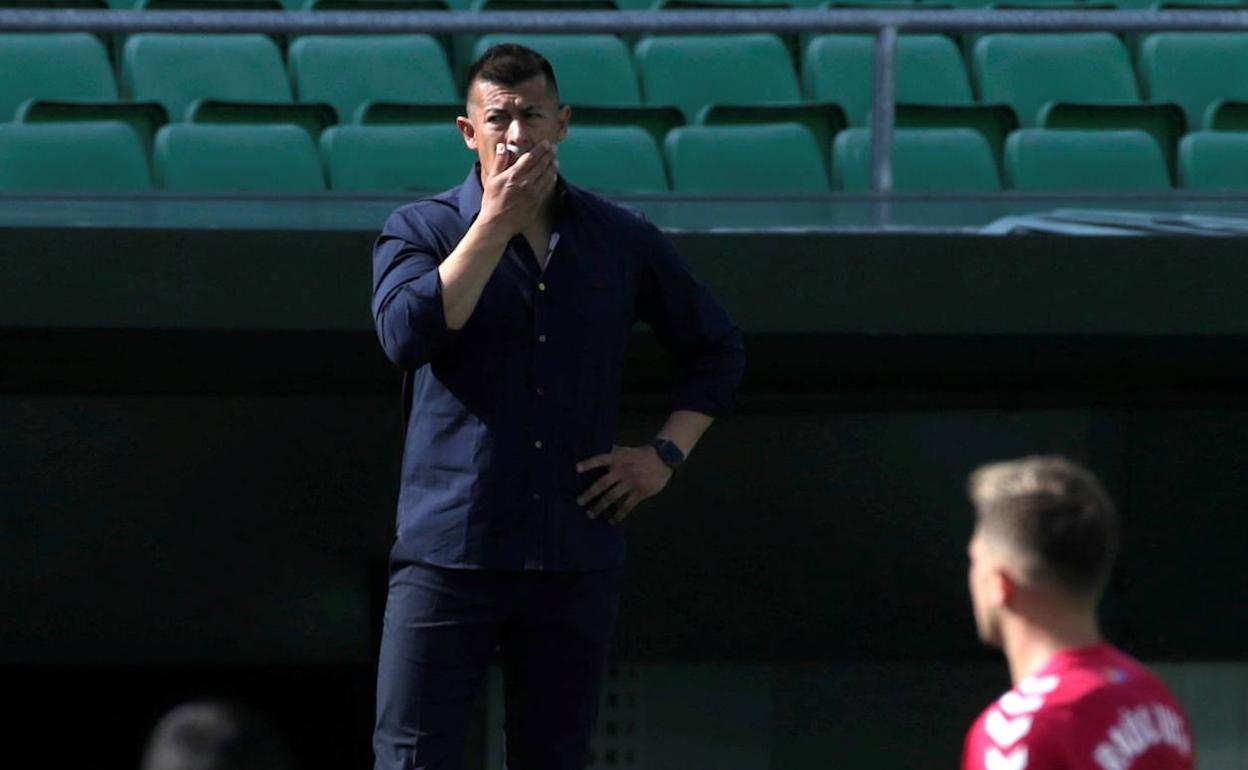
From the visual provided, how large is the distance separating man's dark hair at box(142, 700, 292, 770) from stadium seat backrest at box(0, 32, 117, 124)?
15.6ft

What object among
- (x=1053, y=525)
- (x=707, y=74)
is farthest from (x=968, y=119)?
(x=1053, y=525)

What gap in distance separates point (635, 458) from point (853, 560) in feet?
4.95

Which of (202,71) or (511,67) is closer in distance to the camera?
(511,67)

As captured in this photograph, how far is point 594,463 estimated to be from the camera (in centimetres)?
354

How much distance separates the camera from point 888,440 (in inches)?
194

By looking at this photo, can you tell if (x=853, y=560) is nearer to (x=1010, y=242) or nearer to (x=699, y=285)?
(x=1010, y=242)

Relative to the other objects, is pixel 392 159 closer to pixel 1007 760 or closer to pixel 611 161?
pixel 611 161

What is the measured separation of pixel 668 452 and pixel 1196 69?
4457 millimetres

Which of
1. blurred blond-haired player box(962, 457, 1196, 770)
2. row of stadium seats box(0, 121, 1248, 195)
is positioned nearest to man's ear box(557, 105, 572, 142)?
blurred blond-haired player box(962, 457, 1196, 770)

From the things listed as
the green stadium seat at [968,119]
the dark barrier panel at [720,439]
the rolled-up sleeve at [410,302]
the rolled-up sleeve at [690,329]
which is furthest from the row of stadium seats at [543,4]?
the rolled-up sleeve at [410,302]

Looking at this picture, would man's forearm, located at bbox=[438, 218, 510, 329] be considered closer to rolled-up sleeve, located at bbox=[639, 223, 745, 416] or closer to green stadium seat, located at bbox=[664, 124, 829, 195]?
rolled-up sleeve, located at bbox=[639, 223, 745, 416]

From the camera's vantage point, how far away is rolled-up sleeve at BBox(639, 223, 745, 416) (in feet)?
12.1

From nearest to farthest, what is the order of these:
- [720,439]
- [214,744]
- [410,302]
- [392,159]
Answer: [214,744] < [410,302] < [720,439] < [392,159]

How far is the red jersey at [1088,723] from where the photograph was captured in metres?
2.15
